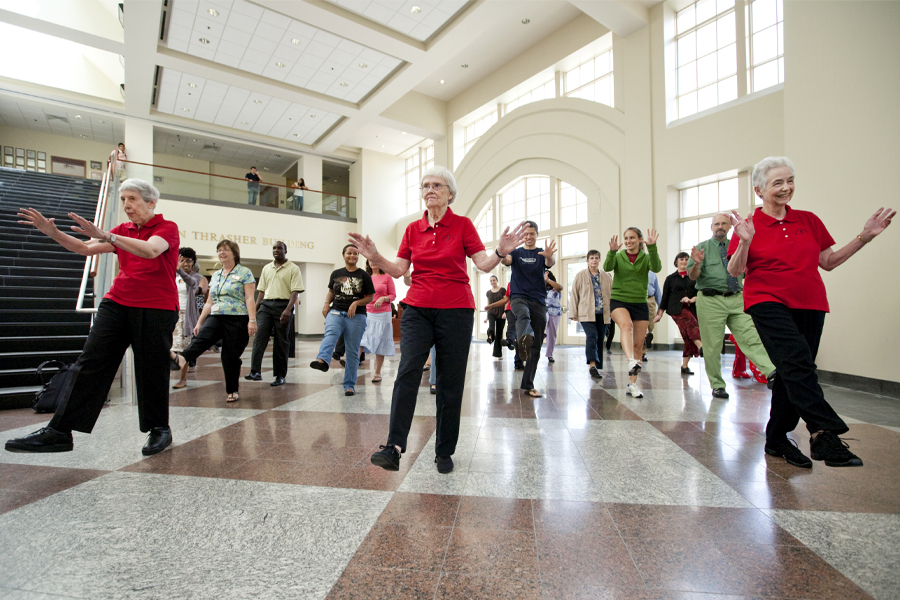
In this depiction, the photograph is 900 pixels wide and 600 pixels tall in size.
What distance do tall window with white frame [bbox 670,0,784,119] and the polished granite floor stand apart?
8216mm

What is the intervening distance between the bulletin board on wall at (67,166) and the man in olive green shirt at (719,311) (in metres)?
22.2

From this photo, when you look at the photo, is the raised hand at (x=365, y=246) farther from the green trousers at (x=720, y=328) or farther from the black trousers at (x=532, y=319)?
the green trousers at (x=720, y=328)

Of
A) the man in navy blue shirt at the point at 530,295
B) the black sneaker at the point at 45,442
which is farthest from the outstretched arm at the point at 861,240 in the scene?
the black sneaker at the point at 45,442

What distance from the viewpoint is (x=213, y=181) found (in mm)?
15812

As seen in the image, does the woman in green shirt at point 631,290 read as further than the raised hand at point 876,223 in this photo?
Yes

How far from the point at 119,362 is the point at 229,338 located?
→ 168 centimetres

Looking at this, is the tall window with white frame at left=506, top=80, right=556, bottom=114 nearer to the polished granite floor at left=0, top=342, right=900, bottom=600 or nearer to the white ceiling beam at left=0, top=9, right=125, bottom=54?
the white ceiling beam at left=0, top=9, right=125, bottom=54

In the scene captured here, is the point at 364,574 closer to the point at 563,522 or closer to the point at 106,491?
the point at 563,522

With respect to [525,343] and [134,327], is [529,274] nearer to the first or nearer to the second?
[525,343]

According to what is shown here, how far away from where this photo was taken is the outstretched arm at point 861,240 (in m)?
2.53

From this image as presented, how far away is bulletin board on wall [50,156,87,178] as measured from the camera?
703 inches

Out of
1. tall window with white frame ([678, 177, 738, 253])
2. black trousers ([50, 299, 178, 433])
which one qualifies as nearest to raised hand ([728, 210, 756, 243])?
black trousers ([50, 299, 178, 433])

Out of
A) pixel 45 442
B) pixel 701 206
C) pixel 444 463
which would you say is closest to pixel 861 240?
pixel 444 463

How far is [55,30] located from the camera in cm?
1061
